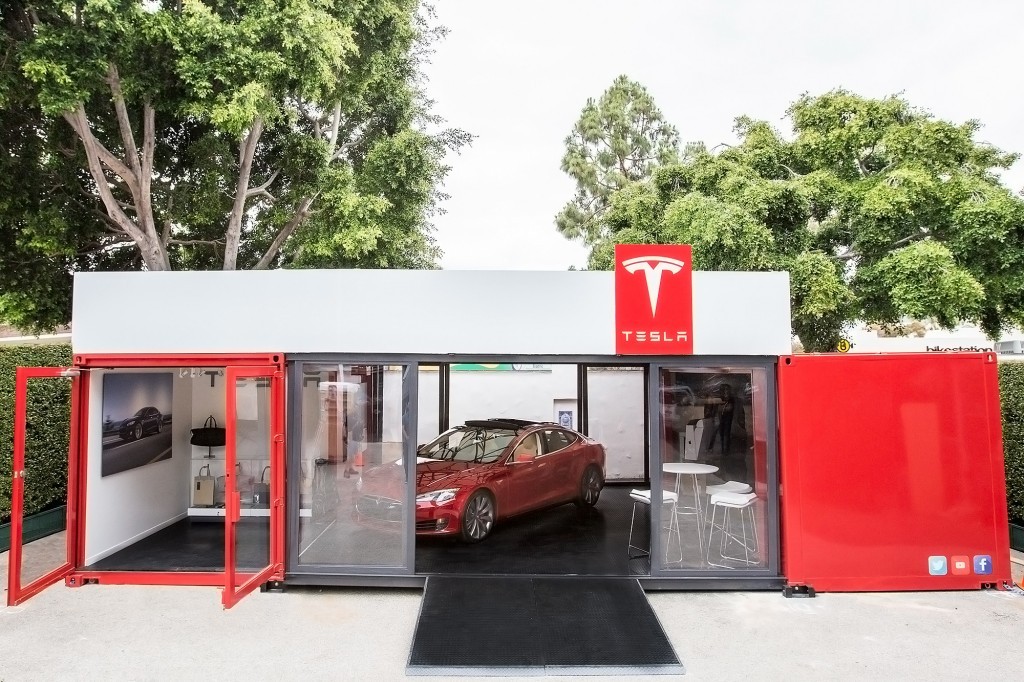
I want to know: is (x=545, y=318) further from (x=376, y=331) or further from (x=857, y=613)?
(x=857, y=613)

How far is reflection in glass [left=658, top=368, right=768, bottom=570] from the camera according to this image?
616cm

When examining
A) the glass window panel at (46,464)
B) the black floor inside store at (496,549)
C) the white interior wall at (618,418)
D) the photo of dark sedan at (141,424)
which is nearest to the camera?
the black floor inside store at (496,549)

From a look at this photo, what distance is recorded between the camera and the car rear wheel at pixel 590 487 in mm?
8719

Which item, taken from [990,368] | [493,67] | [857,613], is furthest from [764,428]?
[493,67]

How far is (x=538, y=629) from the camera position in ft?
16.5

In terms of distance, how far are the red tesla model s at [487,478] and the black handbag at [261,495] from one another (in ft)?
3.02

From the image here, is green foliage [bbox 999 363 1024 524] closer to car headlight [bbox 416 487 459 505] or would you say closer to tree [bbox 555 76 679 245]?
car headlight [bbox 416 487 459 505]

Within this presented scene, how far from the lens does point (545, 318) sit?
6043 millimetres

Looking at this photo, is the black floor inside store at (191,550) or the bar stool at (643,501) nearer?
the black floor inside store at (191,550)

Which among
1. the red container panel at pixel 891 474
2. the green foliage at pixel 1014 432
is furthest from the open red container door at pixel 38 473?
the green foliage at pixel 1014 432

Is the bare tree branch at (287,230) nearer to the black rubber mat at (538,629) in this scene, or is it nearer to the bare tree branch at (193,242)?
the bare tree branch at (193,242)

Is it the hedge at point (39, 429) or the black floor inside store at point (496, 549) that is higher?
the hedge at point (39, 429)

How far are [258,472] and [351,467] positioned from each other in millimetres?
986

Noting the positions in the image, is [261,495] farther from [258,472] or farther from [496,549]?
[496,549]
